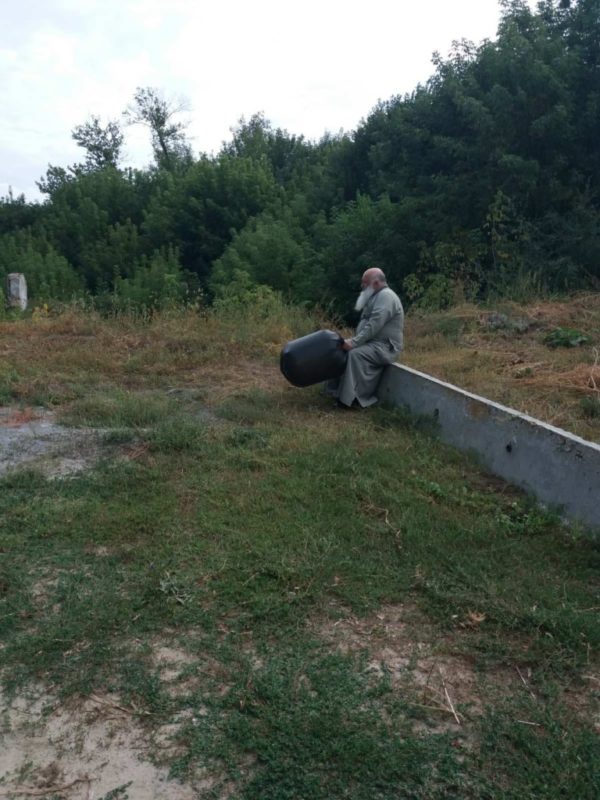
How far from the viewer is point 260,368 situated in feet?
28.7

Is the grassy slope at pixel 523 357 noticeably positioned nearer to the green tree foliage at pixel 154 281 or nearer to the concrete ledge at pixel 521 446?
the concrete ledge at pixel 521 446

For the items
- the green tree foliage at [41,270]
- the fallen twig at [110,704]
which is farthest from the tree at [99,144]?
the fallen twig at [110,704]

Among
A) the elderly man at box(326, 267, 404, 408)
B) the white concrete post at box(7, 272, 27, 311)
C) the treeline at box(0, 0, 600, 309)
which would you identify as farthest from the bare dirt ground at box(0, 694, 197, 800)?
the white concrete post at box(7, 272, 27, 311)

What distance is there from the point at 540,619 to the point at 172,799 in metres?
1.77

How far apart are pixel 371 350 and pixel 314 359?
621 mm

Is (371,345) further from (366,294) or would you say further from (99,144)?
(99,144)

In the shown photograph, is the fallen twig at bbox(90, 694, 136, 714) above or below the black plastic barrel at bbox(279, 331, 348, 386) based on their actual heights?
below

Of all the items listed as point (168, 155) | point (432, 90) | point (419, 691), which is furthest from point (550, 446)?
point (168, 155)

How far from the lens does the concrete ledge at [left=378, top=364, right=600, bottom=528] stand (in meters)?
4.11

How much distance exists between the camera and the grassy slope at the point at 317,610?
2383mm

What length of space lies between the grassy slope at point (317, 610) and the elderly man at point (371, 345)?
122 cm

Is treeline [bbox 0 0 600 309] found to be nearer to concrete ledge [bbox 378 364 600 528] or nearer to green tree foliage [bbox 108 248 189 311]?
green tree foliage [bbox 108 248 189 311]

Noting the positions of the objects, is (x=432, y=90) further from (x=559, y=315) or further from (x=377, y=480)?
(x=377, y=480)

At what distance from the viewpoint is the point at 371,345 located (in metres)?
7.04
